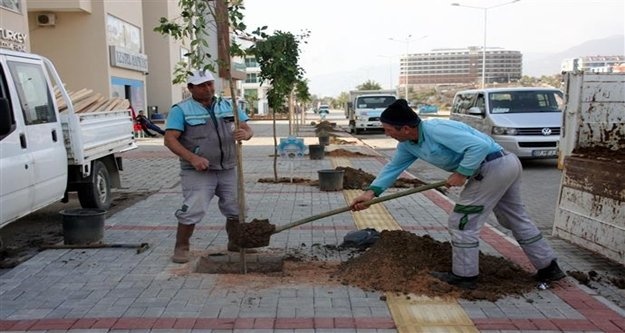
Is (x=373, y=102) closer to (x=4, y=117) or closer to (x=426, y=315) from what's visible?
(x=4, y=117)

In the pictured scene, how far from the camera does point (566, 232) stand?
19.8 ft

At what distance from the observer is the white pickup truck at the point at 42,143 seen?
217 inches

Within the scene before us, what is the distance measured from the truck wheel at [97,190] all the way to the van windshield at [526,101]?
9.28 metres

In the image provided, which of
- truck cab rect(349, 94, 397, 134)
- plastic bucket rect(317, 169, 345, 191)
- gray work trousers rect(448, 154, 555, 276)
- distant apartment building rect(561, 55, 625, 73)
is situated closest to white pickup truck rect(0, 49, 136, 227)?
plastic bucket rect(317, 169, 345, 191)

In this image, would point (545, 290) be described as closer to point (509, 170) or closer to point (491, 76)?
point (509, 170)

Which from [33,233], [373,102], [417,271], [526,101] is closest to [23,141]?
[33,233]

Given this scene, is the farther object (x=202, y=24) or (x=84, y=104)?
(x=84, y=104)

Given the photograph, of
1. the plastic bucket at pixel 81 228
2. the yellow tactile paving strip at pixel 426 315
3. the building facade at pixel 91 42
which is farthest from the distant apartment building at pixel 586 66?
the building facade at pixel 91 42

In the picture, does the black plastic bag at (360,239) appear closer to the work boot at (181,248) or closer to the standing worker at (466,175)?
the standing worker at (466,175)

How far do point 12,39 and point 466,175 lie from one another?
17.3m

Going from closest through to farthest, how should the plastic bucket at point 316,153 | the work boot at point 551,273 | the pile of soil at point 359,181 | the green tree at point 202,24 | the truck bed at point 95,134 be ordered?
the work boot at point 551,273 < the green tree at point 202,24 < the truck bed at point 95,134 < the pile of soil at point 359,181 < the plastic bucket at point 316,153

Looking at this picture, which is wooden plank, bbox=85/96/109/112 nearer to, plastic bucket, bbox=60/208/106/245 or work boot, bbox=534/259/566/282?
plastic bucket, bbox=60/208/106/245

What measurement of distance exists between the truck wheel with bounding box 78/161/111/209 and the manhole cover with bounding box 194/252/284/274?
3006 millimetres

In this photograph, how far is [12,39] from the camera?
1772cm
